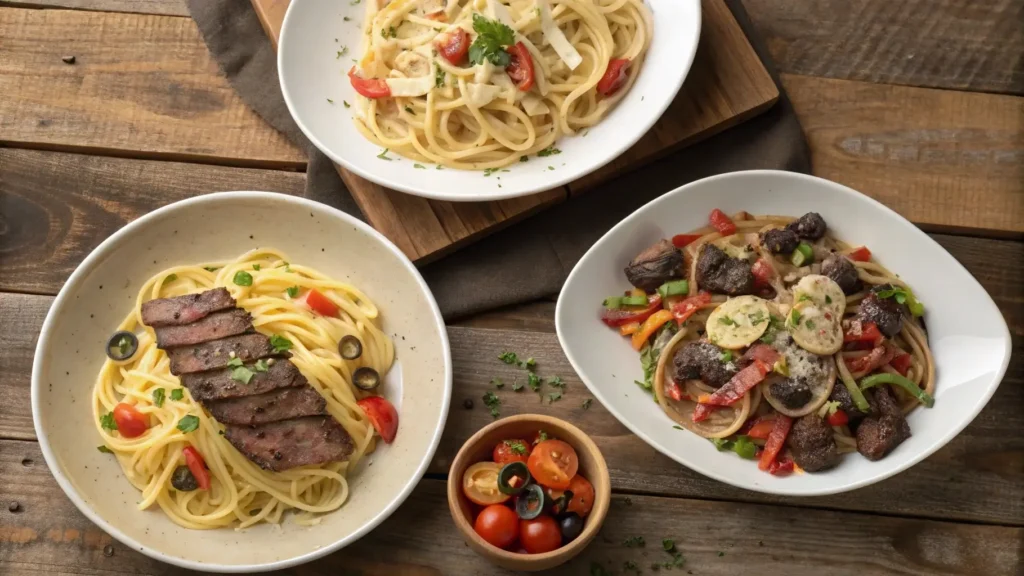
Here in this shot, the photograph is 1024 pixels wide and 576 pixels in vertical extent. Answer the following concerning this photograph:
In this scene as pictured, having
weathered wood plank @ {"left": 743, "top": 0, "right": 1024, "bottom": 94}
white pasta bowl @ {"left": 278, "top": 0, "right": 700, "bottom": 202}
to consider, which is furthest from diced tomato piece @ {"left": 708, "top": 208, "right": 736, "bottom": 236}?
weathered wood plank @ {"left": 743, "top": 0, "right": 1024, "bottom": 94}

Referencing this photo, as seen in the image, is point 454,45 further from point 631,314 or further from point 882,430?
point 882,430

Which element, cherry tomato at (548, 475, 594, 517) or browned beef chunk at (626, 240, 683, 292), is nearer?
cherry tomato at (548, 475, 594, 517)

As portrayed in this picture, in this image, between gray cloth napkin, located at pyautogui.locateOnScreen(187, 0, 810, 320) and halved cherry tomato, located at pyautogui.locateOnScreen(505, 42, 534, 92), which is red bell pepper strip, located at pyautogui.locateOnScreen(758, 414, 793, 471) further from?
halved cherry tomato, located at pyautogui.locateOnScreen(505, 42, 534, 92)

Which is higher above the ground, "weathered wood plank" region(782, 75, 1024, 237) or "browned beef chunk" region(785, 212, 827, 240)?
"browned beef chunk" region(785, 212, 827, 240)

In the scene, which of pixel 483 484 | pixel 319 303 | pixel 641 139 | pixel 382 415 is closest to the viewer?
pixel 483 484

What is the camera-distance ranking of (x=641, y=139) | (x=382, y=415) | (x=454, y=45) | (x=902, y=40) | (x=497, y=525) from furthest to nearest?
1. (x=902, y=40)
2. (x=641, y=139)
3. (x=454, y=45)
4. (x=382, y=415)
5. (x=497, y=525)

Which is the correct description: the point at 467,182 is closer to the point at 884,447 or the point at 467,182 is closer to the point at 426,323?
the point at 426,323

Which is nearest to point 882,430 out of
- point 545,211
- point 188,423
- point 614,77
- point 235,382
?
point 545,211
